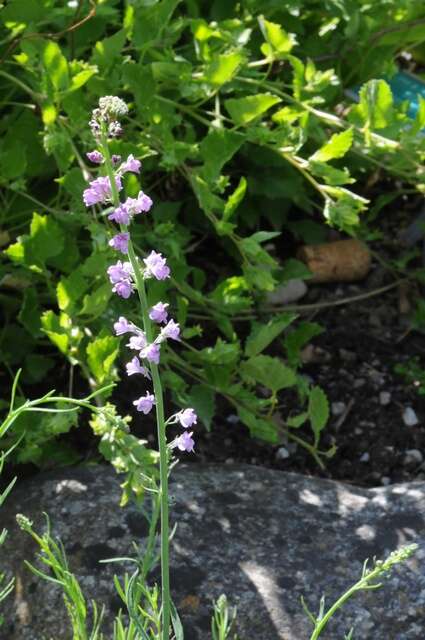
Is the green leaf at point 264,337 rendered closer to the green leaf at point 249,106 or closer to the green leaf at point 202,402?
the green leaf at point 202,402

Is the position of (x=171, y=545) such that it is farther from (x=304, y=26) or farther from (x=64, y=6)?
(x=304, y=26)

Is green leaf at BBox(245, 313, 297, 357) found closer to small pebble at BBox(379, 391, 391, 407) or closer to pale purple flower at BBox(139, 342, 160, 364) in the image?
small pebble at BBox(379, 391, 391, 407)

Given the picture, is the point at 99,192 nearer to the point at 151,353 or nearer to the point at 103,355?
the point at 151,353

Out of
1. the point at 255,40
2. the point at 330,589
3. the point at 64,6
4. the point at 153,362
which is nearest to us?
the point at 153,362

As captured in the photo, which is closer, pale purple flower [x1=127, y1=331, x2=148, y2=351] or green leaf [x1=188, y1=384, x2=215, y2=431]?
pale purple flower [x1=127, y1=331, x2=148, y2=351]

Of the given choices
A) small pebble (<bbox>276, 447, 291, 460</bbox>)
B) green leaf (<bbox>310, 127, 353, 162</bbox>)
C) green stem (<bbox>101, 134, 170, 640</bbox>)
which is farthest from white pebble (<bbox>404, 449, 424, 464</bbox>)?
green stem (<bbox>101, 134, 170, 640</bbox>)

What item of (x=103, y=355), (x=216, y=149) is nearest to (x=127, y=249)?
(x=103, y=355)

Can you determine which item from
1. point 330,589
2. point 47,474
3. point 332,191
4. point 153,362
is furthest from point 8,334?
point 153,362
